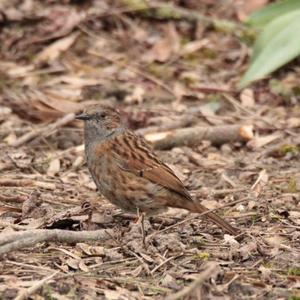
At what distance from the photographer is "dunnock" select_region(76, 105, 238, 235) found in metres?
6.54

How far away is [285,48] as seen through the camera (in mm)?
7887

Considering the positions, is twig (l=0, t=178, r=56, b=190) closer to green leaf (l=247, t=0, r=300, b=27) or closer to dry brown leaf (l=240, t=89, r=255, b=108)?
dry brown leaf (l=240, t=89, r=255, b=108)

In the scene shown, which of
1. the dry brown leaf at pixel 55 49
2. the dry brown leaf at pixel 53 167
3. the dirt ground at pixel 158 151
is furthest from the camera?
the dry brown leaf at pixel 55 49

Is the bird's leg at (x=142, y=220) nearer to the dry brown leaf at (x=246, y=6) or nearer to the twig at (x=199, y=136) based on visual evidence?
the twig at (x=199, y=136)

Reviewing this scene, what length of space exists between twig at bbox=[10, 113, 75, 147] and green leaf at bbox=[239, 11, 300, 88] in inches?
67.0

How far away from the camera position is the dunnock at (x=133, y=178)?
21.5ft

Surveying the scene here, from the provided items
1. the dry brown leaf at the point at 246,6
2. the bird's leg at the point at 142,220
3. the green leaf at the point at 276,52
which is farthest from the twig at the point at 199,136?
the dry brown leaf at the point at 246,6

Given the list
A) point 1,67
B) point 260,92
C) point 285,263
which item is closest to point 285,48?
point 260,92

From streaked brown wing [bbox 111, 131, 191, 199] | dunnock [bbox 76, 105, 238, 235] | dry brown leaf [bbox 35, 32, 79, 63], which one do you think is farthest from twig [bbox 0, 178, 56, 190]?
dry brown leaf [bbox 35, 32, 79, 63]

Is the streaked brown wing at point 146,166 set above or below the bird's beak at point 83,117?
below

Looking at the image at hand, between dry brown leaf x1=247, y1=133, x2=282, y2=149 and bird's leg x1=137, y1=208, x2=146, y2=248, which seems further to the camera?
dry brown leaf x1=247, y1=133, x2=282, y2=149

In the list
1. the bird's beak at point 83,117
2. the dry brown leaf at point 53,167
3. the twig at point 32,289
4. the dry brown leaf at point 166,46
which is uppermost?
the bird's beak at point 83,117

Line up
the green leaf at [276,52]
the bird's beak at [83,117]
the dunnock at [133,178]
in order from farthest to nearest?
the green leaf at [276,52] < the bird's beak at [83,117] < the dunnock at [133,178]

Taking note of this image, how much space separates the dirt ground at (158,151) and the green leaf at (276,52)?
0.79 metres
